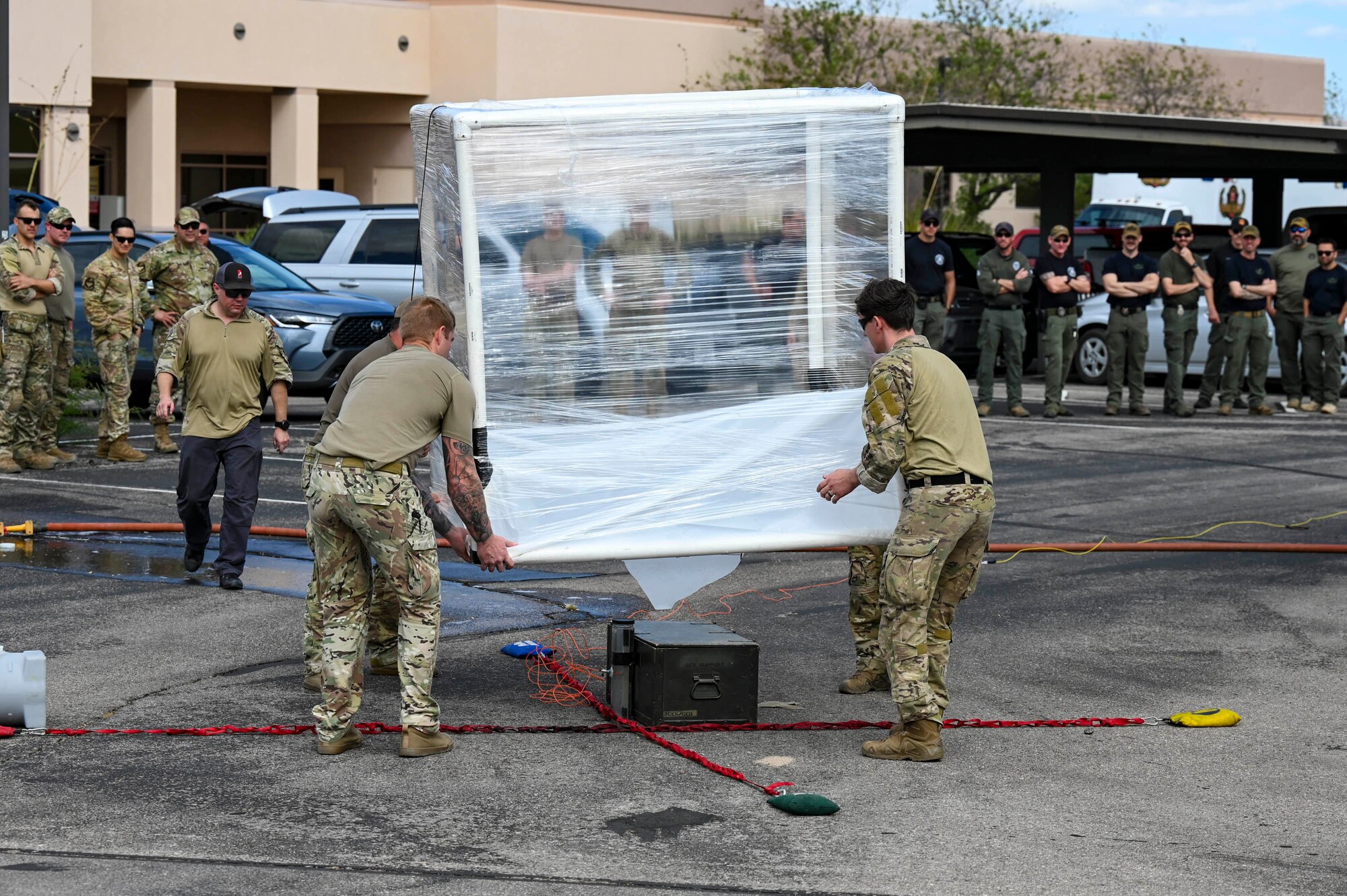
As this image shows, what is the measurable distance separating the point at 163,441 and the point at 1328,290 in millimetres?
11964

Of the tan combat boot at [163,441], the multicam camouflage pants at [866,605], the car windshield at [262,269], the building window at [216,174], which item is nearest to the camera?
the multicam camouflage pants at [866,605]

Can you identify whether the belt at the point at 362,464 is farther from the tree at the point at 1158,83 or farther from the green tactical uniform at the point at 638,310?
the tree at the point at 1158,83

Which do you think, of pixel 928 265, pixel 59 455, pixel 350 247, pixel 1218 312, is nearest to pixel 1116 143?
pixel 1218 312

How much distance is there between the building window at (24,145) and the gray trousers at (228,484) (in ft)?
71.8

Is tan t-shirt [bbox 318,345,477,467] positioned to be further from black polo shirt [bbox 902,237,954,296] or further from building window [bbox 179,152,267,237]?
building window [bbox 179,152,267,237]

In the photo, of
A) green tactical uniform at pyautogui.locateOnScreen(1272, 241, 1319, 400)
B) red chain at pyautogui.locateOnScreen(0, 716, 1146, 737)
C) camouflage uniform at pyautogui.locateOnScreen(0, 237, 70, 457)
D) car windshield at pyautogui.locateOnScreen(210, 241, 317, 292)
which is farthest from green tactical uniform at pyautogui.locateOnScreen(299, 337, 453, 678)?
green tactical uniform at pyautogui.locateOnScreen(1272, 241, 1319, 400)

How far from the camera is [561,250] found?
682 centimetres

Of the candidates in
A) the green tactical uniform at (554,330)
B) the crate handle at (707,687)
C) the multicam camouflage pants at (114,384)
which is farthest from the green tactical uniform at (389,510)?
the multicam camouflage pants at (114,384)

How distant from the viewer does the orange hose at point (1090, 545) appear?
11102 millimetres

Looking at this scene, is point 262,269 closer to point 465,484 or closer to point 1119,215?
point 465,484

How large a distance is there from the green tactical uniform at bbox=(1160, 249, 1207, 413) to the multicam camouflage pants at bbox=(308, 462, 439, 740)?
13.8 m

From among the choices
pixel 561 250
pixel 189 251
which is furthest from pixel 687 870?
pixel 189 251

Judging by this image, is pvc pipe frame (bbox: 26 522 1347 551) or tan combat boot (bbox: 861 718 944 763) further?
pvc pipe frame (bbox: 26 522 1347 551)

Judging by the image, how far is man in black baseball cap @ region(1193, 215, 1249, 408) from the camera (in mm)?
18734
